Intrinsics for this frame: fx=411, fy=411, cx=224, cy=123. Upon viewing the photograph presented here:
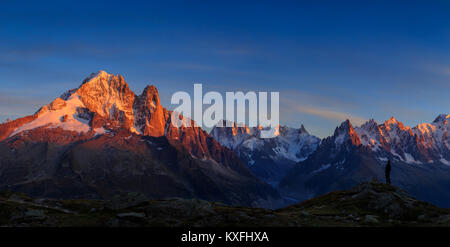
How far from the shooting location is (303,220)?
64250 millimetres

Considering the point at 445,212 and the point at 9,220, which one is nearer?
the point at 9,220

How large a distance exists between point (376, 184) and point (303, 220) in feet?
119

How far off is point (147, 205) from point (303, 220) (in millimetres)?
25311
